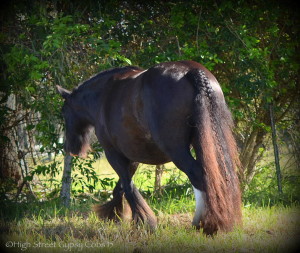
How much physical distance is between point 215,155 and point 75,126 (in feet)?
8.95

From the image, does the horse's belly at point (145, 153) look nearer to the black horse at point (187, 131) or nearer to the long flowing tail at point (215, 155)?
the black horse at point (187, 131)

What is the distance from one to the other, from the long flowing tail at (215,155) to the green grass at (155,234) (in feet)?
0.65

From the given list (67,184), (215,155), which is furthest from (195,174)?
(67,184)

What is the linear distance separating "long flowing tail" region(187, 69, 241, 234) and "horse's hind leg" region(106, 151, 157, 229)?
3.07 ft

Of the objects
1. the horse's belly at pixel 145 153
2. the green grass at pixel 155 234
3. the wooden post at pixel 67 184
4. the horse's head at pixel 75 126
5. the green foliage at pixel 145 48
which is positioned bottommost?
the green grass at pixel 155 234

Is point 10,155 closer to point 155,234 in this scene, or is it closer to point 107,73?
point 107,73

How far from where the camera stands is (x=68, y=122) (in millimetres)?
6078

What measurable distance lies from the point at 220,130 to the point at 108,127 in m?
1.52

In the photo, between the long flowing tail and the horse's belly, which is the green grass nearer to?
the long flowing tail

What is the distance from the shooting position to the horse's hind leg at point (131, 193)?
190 inches

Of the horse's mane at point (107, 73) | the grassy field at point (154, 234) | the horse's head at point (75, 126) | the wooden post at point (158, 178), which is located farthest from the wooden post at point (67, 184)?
the horse's mane at point (107, 73)

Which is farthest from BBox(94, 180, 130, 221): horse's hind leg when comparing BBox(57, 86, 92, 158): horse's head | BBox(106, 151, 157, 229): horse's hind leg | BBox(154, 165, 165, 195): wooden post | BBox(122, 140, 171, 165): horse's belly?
BBox(154, 165, 165, 195): wooden post

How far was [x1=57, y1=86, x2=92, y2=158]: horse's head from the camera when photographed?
593 cm

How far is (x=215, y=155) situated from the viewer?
411cm
